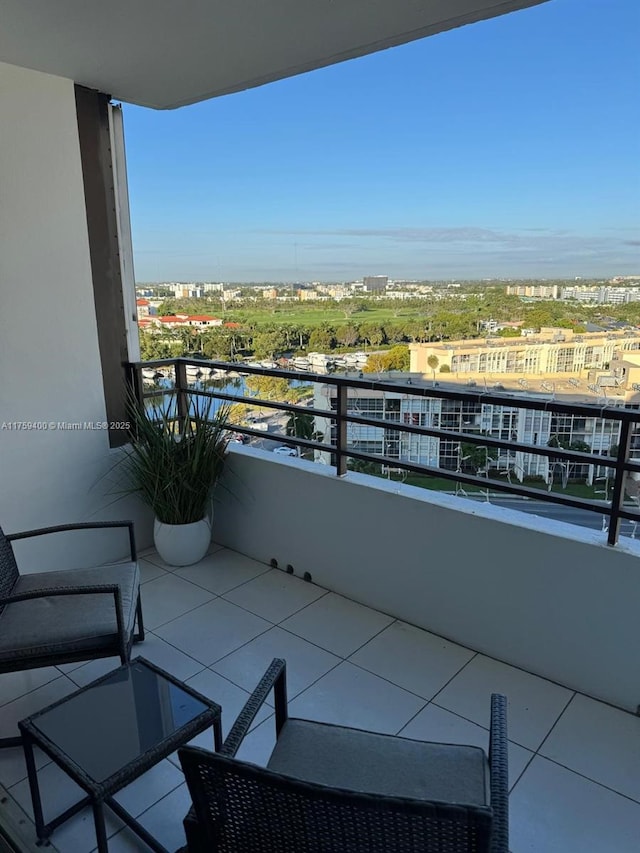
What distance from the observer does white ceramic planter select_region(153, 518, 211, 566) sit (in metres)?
3.20

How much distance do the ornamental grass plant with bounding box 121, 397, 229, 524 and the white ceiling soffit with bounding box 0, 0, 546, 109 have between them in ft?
5.72

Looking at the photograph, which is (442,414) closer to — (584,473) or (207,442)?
(584,473)

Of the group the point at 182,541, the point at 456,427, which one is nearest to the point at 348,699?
the point at 456,427

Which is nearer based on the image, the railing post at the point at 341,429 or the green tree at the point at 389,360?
the green tree at the point at 389,360

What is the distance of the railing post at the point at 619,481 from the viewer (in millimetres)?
2002

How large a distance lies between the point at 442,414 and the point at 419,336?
534 mm

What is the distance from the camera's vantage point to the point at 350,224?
17.2ft

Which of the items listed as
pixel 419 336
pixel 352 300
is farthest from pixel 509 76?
pixel 419 336

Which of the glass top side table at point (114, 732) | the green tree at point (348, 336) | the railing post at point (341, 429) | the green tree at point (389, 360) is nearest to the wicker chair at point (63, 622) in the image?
the glass top side table at point (114, 732)

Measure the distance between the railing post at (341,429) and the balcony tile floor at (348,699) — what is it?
72 centimetres

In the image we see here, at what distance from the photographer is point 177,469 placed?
310 cm

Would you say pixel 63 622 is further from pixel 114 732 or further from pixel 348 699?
pixel 348 699

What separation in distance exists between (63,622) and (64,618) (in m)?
0.03

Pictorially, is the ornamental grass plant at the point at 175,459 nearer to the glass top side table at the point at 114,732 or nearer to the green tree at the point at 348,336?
the green tree at the point at 348,336
